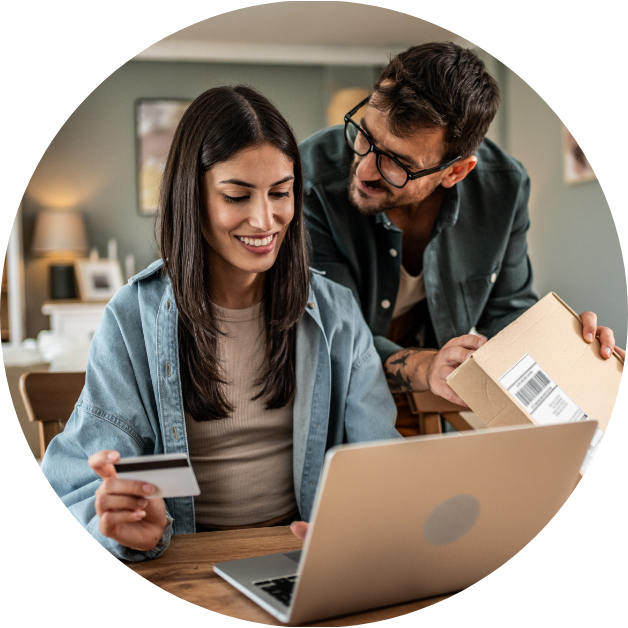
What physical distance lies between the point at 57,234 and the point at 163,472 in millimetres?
4139

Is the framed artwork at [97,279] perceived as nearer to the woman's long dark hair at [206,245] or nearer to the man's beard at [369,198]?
the man's beard at [369,198]

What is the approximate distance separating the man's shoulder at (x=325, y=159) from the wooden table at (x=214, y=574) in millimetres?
840

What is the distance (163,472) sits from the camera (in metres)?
0.62

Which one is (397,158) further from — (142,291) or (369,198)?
(142,291)

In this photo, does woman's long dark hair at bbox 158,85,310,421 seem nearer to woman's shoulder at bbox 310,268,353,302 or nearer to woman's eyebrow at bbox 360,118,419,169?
woman's shoulder at bbox 310,268,353,302

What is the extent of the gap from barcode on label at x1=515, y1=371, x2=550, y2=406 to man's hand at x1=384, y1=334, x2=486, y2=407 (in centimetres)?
16

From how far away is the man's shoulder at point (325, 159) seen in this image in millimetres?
1419

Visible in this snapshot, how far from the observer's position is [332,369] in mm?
1097

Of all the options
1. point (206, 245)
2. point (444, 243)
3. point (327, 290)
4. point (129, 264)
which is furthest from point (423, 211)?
point (129, 264)

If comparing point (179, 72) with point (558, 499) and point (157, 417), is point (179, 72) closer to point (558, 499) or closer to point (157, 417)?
point (157, 417)

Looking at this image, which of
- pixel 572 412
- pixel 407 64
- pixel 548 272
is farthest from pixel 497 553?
pixel 548 272

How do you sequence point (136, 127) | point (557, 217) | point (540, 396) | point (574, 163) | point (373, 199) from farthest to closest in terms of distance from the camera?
point (136, 127)
point (557, 217)
point (574, 163)
point (373, 199)
point (540, 396)

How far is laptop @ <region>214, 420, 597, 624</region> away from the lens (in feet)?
1.77

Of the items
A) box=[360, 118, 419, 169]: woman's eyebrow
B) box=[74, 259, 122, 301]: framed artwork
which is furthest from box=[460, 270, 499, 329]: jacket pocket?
box=[74, 259, 122, 301]: framed artwork
